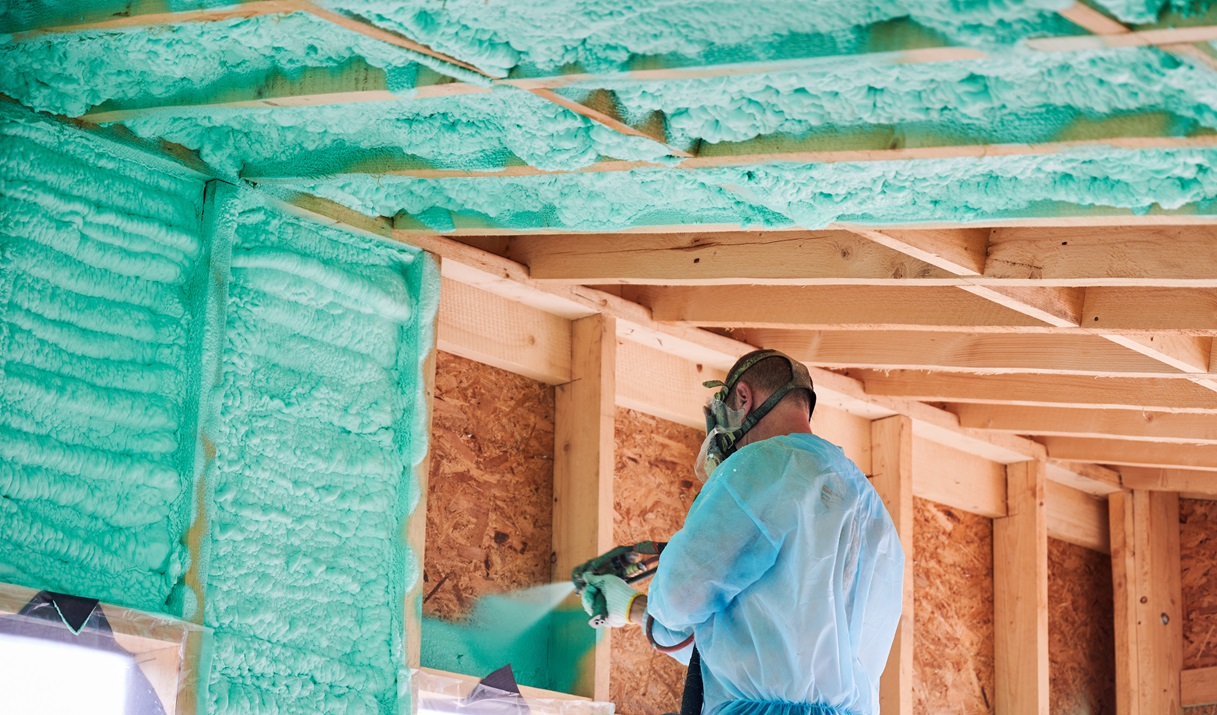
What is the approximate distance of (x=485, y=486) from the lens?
3682 millimetres

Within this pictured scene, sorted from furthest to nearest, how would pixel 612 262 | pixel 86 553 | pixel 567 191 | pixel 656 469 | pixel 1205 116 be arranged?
pixel 656 469, pixel 612 262, pixel 567 191, pixel 86 553, pixel 1205 116

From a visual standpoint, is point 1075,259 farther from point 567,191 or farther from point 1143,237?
point 567,191

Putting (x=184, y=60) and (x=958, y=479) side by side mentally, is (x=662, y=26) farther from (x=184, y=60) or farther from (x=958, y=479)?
(x=958, y=479)

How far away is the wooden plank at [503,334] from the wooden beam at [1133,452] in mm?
2170

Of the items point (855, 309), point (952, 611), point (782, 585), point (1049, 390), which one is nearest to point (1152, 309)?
point (855, 309)

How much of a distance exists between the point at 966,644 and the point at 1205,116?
10.4 ft

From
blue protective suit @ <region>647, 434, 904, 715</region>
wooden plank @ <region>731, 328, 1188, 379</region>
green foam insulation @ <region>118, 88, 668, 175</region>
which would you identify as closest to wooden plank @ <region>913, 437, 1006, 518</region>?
wooden plank @ <region>731, 328, 1188, 379</region>

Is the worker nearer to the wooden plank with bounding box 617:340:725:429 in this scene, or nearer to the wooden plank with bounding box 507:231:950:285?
the wooden plank with bounding box 507:231:950:285

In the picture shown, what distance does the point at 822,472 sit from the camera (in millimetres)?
3004

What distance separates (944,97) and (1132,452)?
3081 millimetres

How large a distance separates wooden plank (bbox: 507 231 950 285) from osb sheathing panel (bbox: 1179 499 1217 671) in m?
2.81

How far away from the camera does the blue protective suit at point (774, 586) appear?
9.36 ft

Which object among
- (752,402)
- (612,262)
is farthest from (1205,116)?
(612,262)

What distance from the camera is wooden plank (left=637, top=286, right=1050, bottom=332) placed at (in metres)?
3.51
